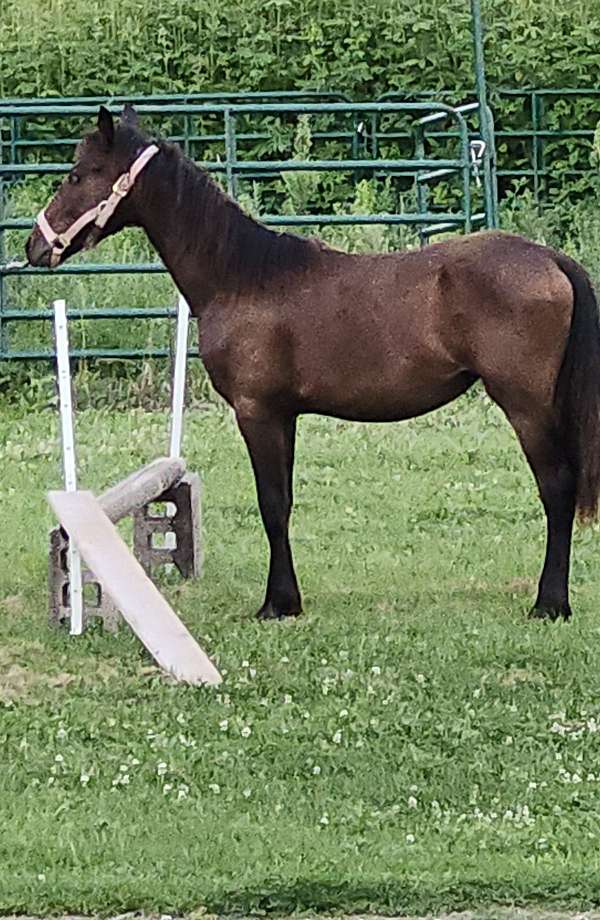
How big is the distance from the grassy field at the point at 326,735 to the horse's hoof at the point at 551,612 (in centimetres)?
12

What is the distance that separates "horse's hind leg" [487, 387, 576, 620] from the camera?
7859 mm

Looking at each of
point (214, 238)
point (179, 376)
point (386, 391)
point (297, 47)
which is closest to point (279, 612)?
point (386, 391)

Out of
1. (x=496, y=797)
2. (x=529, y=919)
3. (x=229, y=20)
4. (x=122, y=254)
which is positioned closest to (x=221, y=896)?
(x=529, y=919)

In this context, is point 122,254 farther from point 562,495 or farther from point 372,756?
point 372,756

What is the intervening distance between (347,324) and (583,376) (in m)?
1.04

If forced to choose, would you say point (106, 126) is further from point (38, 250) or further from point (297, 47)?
point (297, 47)

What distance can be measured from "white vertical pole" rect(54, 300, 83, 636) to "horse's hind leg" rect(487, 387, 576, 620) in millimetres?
1807

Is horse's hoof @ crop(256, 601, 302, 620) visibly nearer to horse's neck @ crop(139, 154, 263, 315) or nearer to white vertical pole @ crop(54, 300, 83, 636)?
white vertical pole @ crop(54, 300, 83, 636)

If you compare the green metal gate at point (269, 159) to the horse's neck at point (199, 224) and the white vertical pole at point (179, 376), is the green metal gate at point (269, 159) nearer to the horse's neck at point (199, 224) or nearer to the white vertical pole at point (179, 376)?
the white vertical pole at point (179, 376)

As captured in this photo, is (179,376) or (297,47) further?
(297,47)

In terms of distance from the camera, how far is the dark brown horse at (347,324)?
783cm

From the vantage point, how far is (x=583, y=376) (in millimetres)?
7824

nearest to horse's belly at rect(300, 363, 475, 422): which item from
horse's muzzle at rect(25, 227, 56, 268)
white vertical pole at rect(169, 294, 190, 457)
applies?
white vertical pole at rect(169, 294, 190, 457)

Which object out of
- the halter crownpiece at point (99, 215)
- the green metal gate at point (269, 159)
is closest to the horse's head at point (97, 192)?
the halter crownpiece at point (99, 215)
